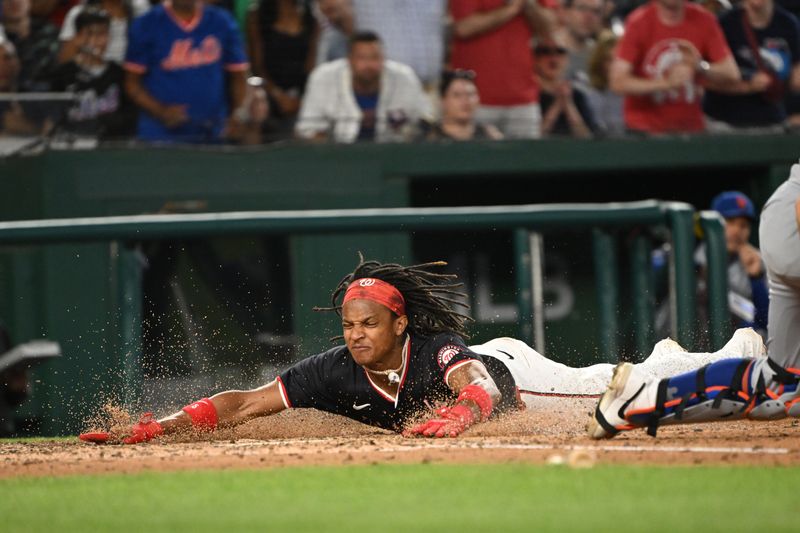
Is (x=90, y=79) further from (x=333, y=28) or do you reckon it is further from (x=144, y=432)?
(x=144, y=432)

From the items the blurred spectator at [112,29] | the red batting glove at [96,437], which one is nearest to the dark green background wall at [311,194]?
the blurred spectator at [112,29]

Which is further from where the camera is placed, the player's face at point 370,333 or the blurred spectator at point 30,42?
the blurred spectator at point 30,42

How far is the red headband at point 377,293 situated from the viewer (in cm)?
607

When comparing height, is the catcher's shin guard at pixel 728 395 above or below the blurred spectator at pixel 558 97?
below

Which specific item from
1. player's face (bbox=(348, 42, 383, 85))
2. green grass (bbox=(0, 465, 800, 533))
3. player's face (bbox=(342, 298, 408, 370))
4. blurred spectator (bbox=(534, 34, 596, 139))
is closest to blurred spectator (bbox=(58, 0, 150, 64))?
player's face (bbox=(348, 42, 383, 85))

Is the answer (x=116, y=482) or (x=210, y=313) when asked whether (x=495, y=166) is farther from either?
(x=116, y=482)

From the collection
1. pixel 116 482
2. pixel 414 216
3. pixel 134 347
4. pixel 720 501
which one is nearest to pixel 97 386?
pixel 134 347

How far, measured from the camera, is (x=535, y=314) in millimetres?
8125

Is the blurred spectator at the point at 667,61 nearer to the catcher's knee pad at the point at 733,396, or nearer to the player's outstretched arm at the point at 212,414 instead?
the player's outstretched arm at the point at 212,414

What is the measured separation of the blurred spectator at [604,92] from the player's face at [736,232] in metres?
1.33

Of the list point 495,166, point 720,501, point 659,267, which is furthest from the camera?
point 495,166

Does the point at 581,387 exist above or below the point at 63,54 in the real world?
below

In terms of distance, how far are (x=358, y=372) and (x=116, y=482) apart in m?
1.70

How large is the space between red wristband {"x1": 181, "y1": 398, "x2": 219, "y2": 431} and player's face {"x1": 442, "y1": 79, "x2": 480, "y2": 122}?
408 centimetres
